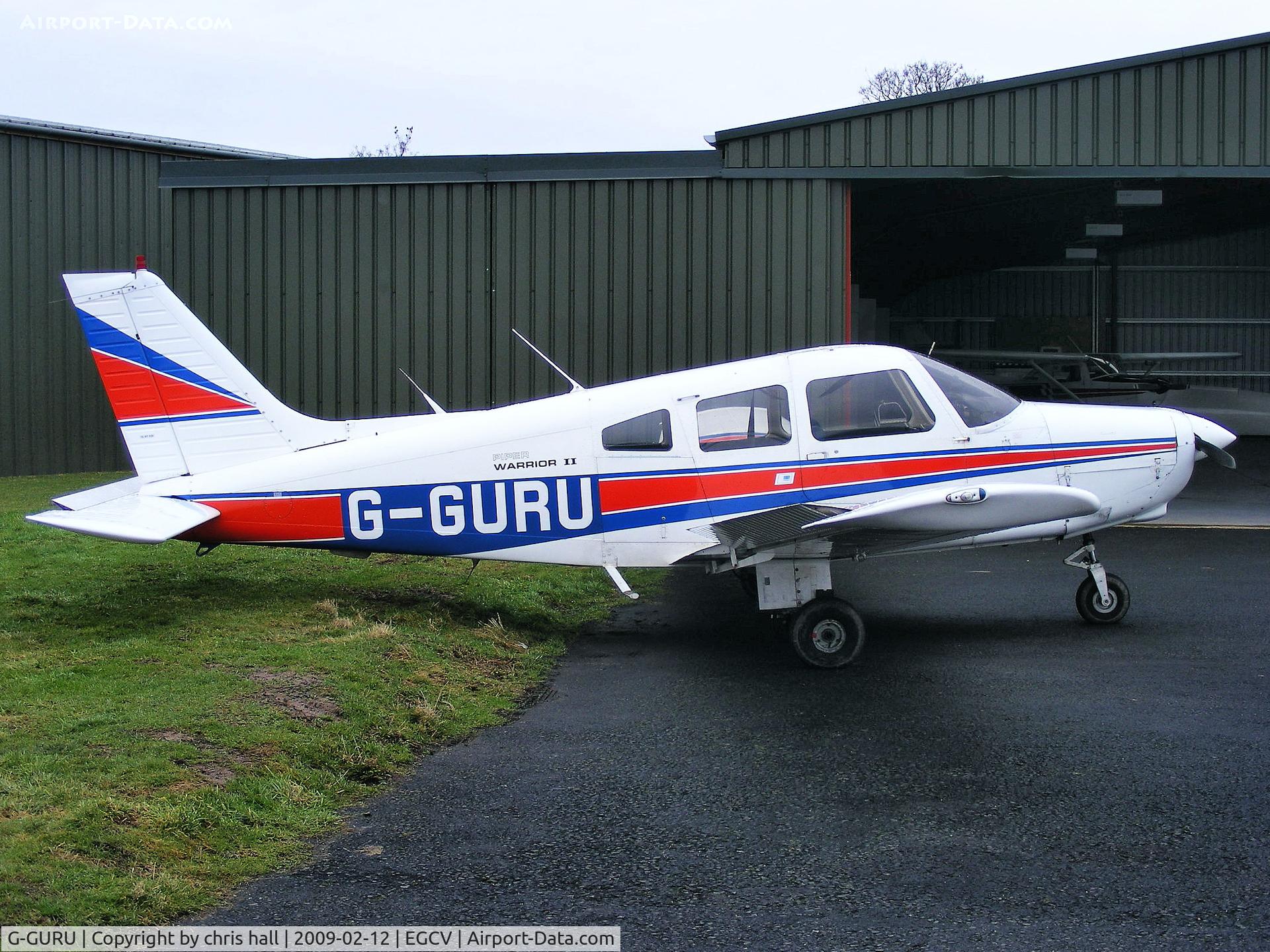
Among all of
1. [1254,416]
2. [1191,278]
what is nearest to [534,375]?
[1254,416]

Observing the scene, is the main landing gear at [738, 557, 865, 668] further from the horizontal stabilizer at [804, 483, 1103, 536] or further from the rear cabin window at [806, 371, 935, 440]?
the rear cabin window at [806, 371, 935, 440]

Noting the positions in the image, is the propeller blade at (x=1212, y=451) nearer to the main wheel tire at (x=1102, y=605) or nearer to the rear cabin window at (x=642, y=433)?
the main wheel tire at (x=1102, y=605)

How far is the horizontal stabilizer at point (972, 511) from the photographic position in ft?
24.1

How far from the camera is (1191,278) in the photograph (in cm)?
3669

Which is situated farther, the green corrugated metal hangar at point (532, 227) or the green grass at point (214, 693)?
the green corrugated metal hangar at point (532, 227)

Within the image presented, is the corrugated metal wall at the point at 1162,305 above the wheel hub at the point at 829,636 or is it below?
above

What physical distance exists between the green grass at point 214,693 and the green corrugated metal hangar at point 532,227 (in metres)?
5.72

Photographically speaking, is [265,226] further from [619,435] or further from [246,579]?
[619,435]

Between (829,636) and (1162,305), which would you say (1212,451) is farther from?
(1162,305)

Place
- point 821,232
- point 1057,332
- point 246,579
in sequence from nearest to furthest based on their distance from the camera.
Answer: point 246,579 → point 821,232 → point 1057,332

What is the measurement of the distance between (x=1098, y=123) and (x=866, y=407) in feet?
29.5

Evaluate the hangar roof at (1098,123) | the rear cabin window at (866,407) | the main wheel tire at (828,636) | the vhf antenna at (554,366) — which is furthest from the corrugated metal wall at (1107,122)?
the main wheel tire at (828,636)

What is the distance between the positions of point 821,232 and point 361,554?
931 cm

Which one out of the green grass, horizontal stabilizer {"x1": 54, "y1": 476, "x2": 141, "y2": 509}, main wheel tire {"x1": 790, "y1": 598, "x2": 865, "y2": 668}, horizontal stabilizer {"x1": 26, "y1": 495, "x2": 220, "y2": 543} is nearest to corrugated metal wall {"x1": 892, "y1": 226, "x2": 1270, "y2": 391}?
the green grass
